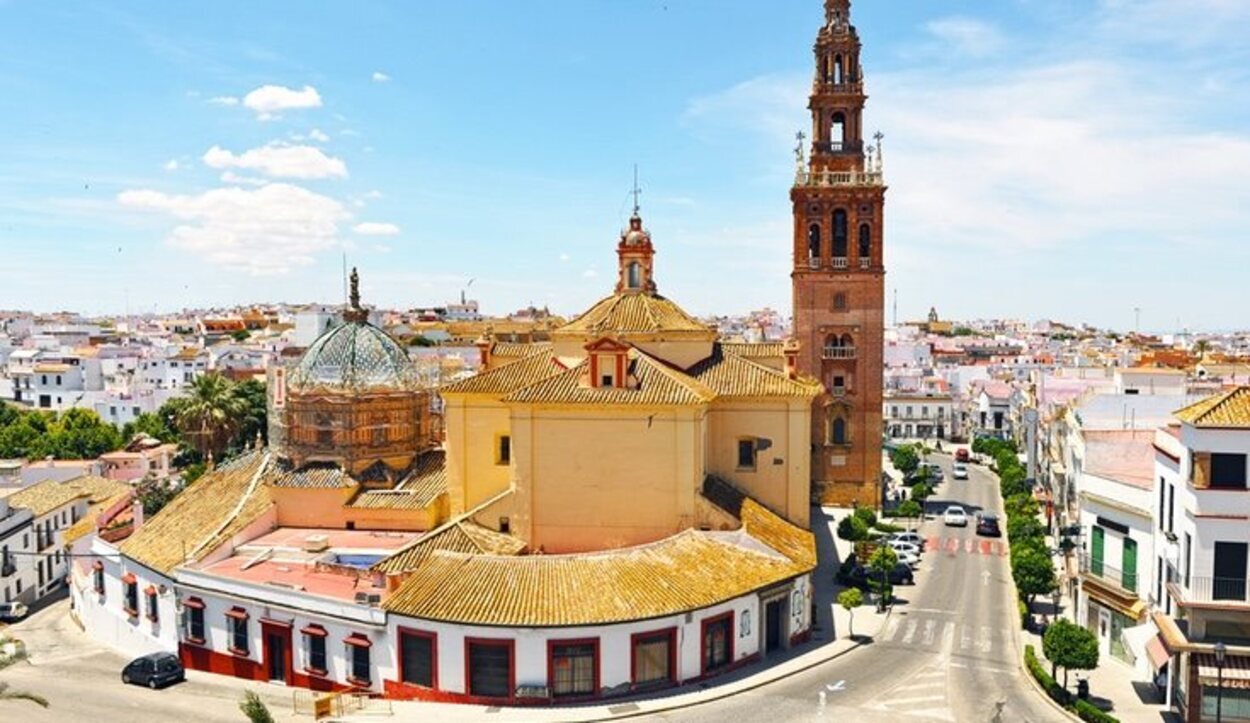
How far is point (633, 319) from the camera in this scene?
139 ft

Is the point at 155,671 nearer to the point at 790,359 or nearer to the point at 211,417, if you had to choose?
the point at 790,359

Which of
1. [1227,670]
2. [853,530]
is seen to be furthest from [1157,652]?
[853,530]

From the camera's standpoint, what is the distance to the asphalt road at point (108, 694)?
94.9 ft

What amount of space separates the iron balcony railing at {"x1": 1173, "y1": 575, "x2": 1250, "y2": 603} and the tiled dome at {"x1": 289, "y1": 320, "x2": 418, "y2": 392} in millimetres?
28845

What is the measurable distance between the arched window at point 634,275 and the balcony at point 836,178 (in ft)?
51.9

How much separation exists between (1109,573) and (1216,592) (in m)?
5.98

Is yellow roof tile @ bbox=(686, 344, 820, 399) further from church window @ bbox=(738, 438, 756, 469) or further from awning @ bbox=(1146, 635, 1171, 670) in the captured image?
awning @ bbox=(1146, 635, 1171, 670)

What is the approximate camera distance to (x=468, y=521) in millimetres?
34812

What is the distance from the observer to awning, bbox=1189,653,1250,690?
25281 millimetres

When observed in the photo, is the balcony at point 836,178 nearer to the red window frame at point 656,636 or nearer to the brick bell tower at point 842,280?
the brick bell tower at point 842,280

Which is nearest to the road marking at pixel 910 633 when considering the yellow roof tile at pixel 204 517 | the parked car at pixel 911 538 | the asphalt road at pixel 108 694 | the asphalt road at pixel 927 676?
the asphalt road at pixel 927 676

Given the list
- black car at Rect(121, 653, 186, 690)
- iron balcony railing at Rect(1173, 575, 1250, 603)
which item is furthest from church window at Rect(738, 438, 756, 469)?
black car at Rect(121, 653, 186, 690)

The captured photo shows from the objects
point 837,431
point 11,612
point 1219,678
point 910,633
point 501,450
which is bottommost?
point 11,612

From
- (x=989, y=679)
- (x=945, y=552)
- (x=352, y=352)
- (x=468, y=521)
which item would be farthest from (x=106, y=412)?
(x=989, y=679)
